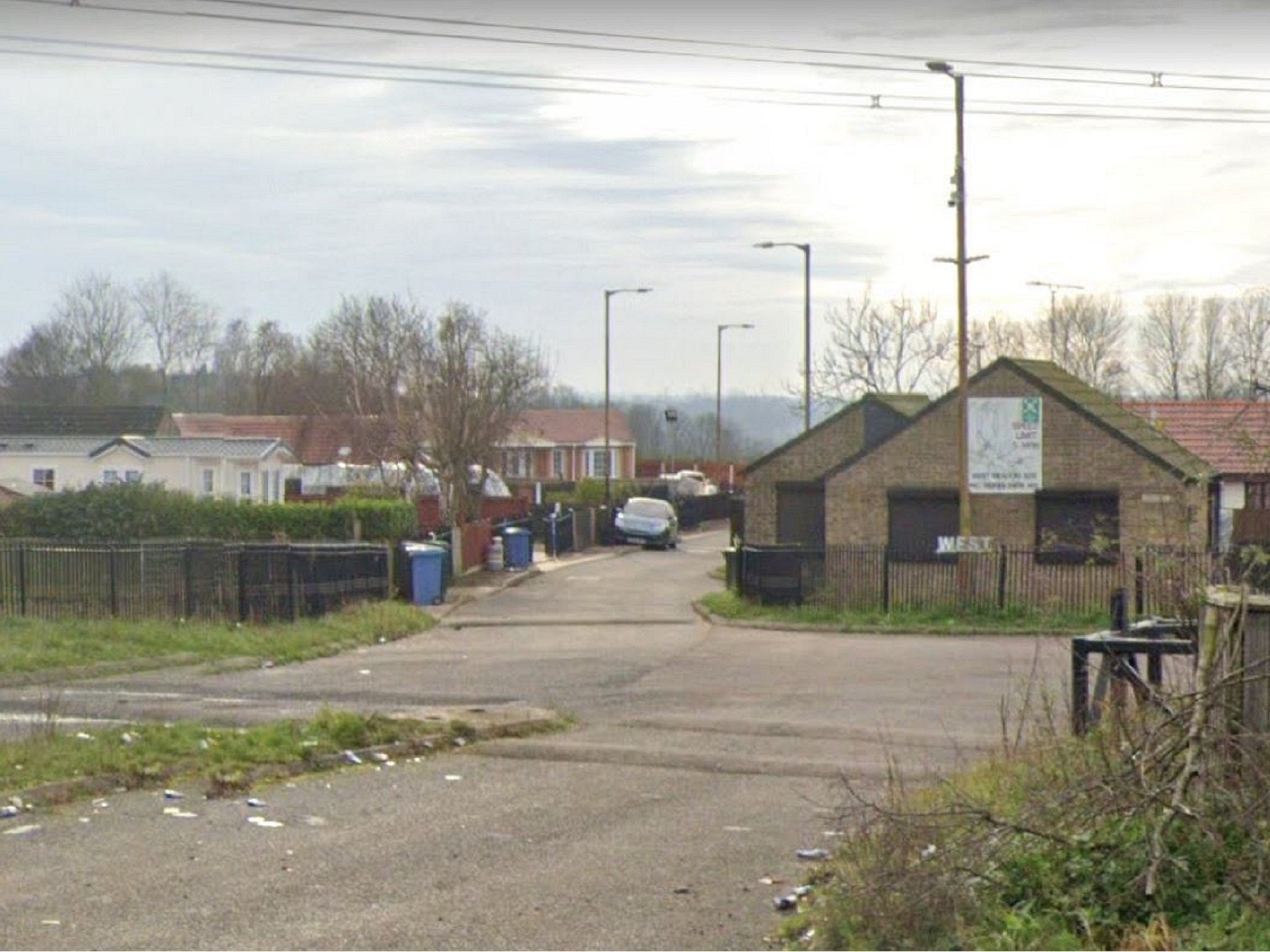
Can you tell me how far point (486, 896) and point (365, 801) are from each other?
10.2 ft

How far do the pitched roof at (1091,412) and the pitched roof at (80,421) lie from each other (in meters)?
40.8

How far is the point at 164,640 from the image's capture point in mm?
25406

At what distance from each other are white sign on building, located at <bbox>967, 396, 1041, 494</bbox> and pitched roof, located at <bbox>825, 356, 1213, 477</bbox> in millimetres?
541

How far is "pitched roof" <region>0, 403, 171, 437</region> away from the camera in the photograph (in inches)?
2763

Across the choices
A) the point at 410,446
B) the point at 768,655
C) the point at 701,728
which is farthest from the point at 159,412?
the point at 701,728

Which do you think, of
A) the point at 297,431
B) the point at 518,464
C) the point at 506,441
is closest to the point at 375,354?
the point at 506,441

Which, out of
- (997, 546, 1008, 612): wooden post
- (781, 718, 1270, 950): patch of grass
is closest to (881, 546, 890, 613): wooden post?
(997, 546, 1008, 612): wooden post

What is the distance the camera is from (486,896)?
9367 millimetres

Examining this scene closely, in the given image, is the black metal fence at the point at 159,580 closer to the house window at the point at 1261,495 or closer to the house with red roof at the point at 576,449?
the house window at the point at 1261,495

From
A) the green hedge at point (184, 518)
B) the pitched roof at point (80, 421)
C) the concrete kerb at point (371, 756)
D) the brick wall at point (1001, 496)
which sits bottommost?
the concrete kerb at point (371, 756)

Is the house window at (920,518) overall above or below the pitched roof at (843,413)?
below

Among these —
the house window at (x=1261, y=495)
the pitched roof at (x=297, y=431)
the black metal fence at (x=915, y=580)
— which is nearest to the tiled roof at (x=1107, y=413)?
the black metal fence at (x=915, y=580)

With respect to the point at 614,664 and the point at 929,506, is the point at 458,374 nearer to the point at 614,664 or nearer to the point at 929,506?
the point at 929,506

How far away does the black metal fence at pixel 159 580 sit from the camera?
2828 centimetres
